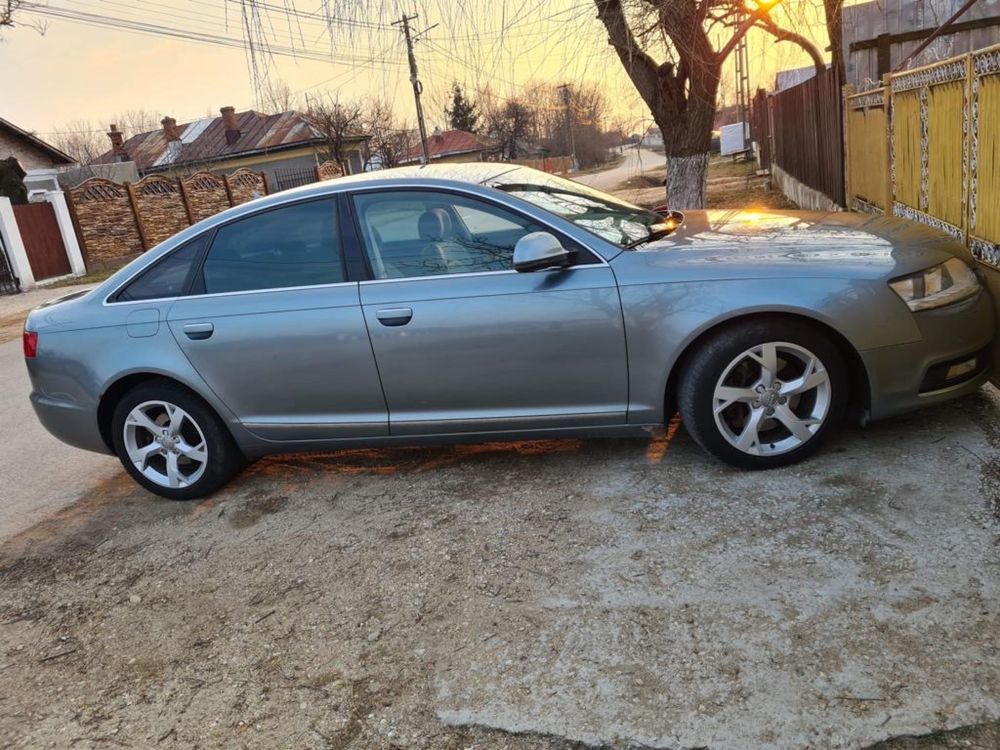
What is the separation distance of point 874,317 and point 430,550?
2.19 meters

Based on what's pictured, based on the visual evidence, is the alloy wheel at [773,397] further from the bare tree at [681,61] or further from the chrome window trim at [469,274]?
the bare tree at [681,61]

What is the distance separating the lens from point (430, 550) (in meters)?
3.50

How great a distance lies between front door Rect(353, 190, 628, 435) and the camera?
3691 millimetres

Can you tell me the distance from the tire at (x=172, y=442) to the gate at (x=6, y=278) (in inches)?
676

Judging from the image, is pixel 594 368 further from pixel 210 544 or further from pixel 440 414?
pixel 210 544

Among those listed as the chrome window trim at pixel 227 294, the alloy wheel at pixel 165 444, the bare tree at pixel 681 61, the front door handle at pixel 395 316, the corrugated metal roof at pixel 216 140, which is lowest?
the alloy wheel at pixel 165 444

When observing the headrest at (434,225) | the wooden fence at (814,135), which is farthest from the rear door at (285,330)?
the wooden fence at (814,135)

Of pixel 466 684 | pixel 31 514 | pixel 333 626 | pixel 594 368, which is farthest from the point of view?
pixel 31 514

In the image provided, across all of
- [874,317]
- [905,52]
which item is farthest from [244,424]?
[905,52]

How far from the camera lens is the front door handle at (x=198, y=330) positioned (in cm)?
411

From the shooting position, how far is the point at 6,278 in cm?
1867

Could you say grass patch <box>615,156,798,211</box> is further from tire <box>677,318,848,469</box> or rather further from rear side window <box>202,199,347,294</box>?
rear side window <box>202,199,347,294</box>

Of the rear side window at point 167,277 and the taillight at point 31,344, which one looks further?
the taillight at point 31,344

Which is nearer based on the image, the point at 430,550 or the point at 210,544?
the point at 430,550
